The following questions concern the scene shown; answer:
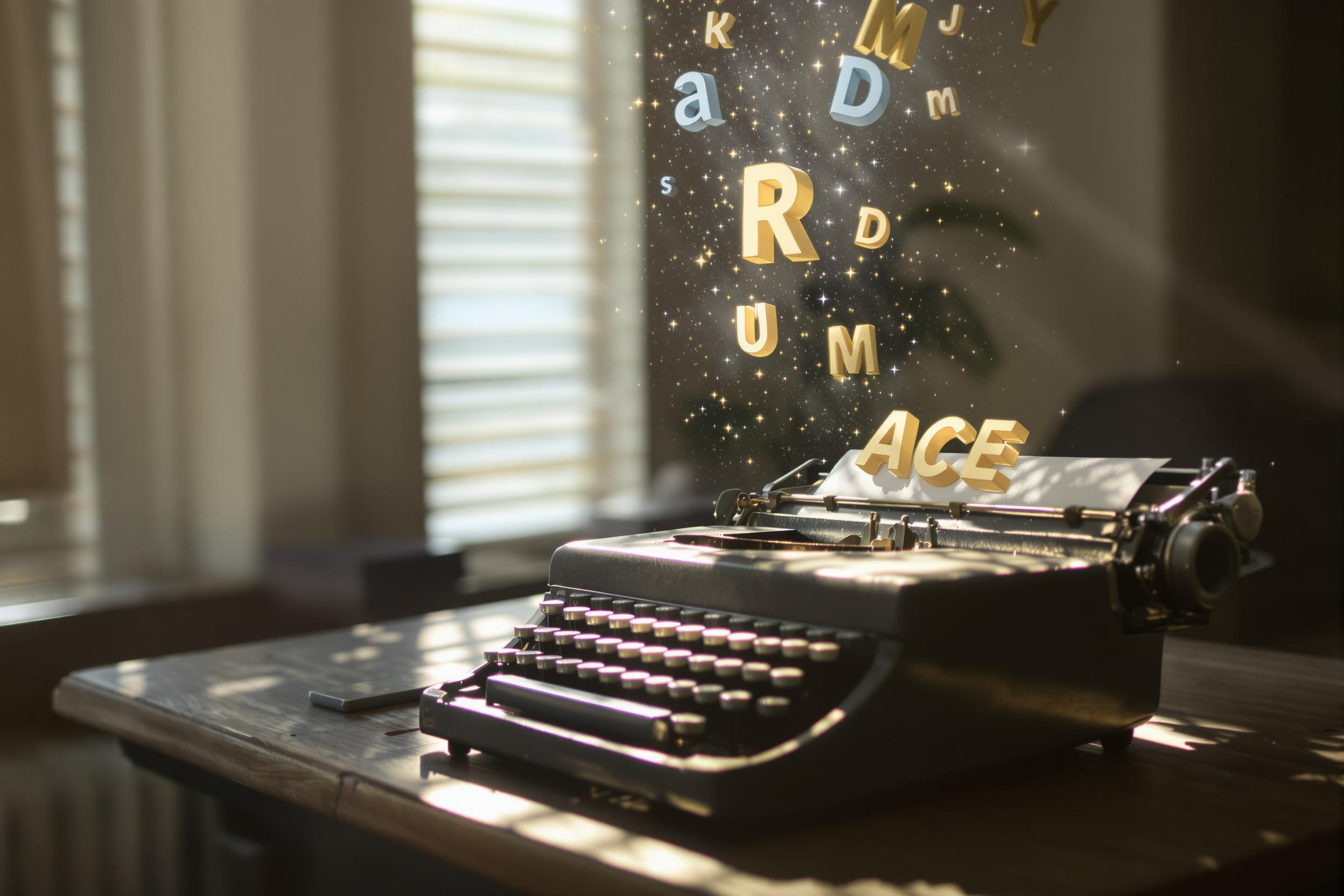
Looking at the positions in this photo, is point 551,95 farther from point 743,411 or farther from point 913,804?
point 913,804

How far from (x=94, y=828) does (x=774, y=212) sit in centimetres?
117

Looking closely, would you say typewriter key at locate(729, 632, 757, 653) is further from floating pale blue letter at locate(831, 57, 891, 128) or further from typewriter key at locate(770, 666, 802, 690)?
floating pale blue letter at locate(831, 57, 891, 128)

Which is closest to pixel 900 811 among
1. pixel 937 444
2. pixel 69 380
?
pixel 937 444

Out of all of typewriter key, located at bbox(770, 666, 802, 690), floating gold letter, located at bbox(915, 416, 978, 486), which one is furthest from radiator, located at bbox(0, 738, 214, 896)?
floating gold letter, located at bbox(915, 416, 978, 486)

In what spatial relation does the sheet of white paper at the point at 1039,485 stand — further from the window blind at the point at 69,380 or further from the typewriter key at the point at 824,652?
the window blind at the point at 69,380

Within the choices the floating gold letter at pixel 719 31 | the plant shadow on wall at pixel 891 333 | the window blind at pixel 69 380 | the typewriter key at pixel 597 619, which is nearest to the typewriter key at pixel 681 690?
the typewriter key at pixel 597 619

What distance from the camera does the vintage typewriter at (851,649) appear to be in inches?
39.3

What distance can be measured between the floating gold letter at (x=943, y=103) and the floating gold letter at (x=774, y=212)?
166 mm

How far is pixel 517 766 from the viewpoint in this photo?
3.82 feet

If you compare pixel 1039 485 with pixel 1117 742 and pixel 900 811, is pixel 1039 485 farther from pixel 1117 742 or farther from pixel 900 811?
pixel 900 811

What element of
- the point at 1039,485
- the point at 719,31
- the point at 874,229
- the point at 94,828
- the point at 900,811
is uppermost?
the point at 719,31

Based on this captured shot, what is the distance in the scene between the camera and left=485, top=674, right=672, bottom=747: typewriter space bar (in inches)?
40.4

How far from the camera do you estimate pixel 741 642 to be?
41.7 inches

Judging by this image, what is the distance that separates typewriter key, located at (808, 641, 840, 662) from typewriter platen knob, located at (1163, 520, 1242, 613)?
0.32 m
